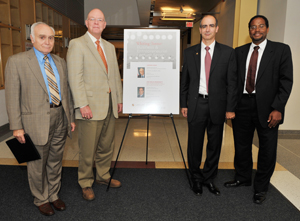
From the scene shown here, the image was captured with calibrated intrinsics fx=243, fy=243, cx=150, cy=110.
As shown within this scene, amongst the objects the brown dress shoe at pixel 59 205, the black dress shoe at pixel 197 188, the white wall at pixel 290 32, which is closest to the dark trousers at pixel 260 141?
the black dress shoe at pixel 197 188

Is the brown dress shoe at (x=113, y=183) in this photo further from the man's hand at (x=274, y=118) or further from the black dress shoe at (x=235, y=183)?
the man's hand at (x=274, y=118)

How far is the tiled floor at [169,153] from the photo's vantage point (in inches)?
117

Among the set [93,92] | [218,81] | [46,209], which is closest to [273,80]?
[218,81]

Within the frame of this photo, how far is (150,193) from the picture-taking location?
2604 mm

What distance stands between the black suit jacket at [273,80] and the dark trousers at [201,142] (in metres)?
0.46

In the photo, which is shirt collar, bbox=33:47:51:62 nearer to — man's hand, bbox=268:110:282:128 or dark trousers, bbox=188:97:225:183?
dark trousers, bbox=188:97:225:183

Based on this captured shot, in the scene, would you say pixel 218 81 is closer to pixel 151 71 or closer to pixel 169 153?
pixel 151 71

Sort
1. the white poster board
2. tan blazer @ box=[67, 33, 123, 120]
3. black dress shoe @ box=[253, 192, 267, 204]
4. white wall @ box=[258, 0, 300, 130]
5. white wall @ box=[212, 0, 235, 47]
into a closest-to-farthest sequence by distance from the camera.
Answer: tan blazer @ box=[67, 33, 123, 120], black dress shoe @ box=[253, 192, 267, 204], the white poster board, white wall @ box=[258, 0, 300, 130], white wall @ box=[212, 0, 235, 47]

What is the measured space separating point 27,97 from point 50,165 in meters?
0.70

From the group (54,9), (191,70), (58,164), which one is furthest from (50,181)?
(54,9)

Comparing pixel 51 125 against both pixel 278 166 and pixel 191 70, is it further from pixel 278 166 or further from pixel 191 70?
pixel 278 166

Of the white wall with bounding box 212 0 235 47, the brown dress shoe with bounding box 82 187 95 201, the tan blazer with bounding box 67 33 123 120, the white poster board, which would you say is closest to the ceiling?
the white wall with bounding box 212 0 235 47

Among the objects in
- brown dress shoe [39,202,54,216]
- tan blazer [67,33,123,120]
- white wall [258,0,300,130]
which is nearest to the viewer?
brown dress shoe [39,202,54,216]

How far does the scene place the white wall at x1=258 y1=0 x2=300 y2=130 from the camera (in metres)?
4.52
